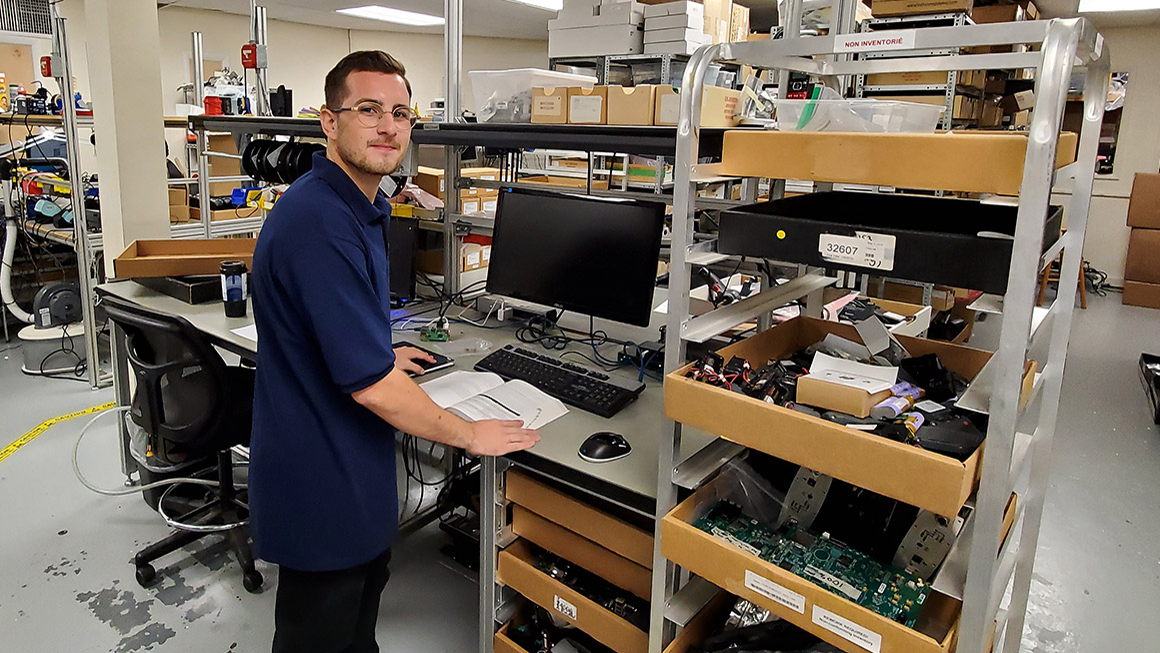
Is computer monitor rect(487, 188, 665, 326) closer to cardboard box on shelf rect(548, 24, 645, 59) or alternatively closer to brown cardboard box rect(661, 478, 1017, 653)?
brown cardboard box rect(661, 478, 1017, 653)

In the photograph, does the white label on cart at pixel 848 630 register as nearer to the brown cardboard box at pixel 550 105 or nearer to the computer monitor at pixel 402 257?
the brown cardboard box at pixel 550 105

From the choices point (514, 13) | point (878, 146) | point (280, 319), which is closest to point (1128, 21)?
point (514, 13)

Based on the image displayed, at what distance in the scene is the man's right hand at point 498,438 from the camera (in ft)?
4.86

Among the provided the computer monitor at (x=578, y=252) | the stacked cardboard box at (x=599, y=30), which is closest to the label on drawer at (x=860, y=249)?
the computer monitor at (x=578, y=252)

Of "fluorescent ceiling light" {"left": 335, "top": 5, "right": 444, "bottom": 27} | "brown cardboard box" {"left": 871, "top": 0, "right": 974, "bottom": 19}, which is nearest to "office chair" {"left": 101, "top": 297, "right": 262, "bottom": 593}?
"brown cardboard box" {"left": 871, "top": 0, "right": 974, "bottom": 19}

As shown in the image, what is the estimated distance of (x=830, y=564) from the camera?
1.26 metres

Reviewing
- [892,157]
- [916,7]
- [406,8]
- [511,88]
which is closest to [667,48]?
[916,7]

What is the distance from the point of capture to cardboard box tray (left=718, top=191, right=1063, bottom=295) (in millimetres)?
995

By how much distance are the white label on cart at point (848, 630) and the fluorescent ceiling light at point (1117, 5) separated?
636 cm

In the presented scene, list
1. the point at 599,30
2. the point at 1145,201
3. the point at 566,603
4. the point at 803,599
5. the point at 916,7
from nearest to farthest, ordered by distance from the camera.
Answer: the point at 803,599 → the point at 566,603 → the point at 599,30 → the point at 916,7 → the point at 1145,201

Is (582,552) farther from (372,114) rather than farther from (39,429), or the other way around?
(39,429)

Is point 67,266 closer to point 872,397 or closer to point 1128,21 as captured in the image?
point 872,397

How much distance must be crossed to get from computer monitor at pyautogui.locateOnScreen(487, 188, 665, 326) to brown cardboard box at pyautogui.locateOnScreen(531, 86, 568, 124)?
0.21 m

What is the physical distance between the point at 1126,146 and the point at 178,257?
8.63 m
